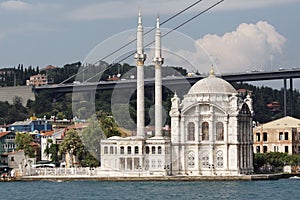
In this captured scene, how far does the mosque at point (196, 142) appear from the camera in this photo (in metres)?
65.9

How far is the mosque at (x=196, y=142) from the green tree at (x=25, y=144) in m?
15.1

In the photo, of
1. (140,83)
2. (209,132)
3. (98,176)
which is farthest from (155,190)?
(140,83)

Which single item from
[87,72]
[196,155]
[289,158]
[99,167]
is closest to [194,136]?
[196,155]

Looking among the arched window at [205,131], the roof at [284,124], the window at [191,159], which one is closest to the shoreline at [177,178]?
the window at [191,159]

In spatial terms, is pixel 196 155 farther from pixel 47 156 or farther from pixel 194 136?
pixel 47 156

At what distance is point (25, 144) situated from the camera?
272 ft

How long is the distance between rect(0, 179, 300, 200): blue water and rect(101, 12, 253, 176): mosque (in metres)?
Result: 2.93

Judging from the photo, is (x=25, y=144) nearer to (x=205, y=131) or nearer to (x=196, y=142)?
(x=196, y=142)

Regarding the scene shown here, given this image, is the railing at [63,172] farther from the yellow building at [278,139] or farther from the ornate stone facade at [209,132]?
the yellow building at [278,139]

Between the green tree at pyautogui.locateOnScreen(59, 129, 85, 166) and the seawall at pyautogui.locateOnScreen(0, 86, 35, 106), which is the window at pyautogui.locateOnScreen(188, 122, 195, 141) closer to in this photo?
the green tree at pyautogui.locateOnScreen(59, 129, 85, 166)

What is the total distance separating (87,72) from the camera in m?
107

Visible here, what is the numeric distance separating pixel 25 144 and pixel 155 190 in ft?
93.2

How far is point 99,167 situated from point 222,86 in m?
9.83

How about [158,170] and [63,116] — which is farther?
[63,116]
